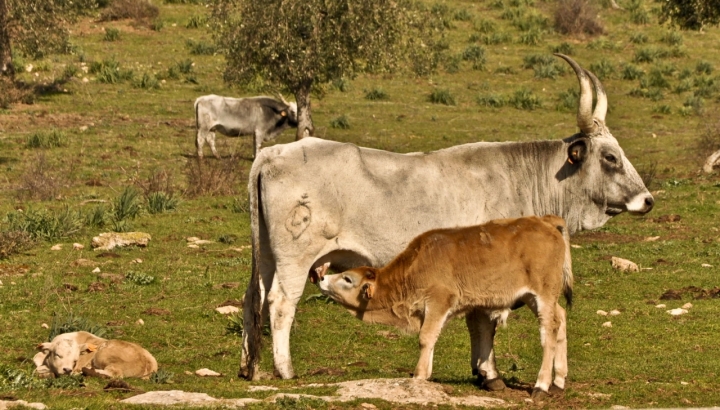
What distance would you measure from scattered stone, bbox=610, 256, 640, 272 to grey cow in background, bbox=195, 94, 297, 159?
47.1 feet

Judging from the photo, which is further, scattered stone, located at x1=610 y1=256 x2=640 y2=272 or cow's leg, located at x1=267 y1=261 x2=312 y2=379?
scattered stone, located at x1=610 y1=256 x2=640 y2=272

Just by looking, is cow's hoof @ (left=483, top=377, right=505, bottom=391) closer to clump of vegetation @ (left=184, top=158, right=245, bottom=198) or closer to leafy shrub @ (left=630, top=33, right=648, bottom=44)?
clump of vegetation @ (left=184, top=158, right=245, bottom=198)

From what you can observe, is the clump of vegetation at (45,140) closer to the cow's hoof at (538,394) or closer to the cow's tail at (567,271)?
the cow's tail at (567,271)

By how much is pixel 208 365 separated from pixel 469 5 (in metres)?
39.3

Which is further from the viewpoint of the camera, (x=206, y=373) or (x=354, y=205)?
(x=206, y=373)

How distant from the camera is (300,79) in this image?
28.7m

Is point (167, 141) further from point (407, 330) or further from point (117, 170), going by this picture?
point (407, 330)

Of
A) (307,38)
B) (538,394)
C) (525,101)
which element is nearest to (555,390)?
(538,394)

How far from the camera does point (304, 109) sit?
29391mm

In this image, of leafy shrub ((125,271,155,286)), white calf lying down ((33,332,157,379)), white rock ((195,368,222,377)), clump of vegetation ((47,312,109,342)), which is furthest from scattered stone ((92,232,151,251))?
white calf lying down ((33,332,157,379))

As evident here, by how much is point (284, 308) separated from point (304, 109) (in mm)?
19445

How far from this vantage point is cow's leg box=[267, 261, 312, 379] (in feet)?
33.7

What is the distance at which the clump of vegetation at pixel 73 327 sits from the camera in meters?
12.0

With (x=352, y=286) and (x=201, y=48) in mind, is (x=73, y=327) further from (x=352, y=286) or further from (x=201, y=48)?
(x=201, y=48)
